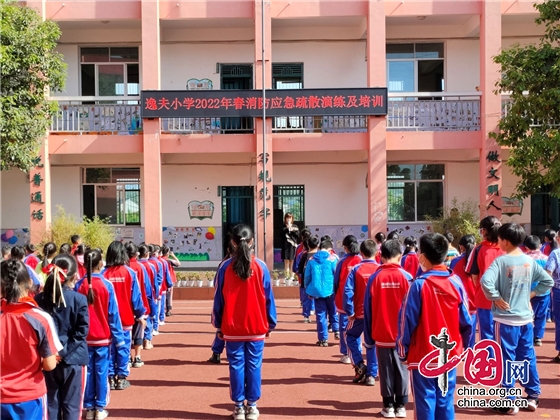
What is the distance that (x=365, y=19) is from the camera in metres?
16.5

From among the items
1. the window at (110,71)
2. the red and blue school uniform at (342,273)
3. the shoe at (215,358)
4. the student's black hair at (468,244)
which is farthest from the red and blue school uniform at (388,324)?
the window at (110,71)

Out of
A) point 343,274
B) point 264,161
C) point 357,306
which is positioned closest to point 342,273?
point 343,274

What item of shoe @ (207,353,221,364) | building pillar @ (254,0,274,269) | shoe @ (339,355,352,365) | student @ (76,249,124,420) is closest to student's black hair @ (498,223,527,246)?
shoe @ (339,355,352,365)

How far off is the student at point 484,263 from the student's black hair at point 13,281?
14.8 ft

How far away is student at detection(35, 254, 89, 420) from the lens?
4.50 m

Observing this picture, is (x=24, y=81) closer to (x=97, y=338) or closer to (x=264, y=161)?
(x=264, y=161)

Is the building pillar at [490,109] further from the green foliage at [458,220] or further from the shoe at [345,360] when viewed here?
the shoe at [345,360]

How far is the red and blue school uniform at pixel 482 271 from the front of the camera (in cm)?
625

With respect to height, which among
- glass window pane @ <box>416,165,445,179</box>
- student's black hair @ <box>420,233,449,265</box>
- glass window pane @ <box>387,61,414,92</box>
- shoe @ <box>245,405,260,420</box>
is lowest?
shoe @ <box>245,405,260,420</box>

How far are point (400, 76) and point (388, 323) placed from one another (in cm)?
1362

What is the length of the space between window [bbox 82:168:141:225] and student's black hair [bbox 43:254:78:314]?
13.5 metres

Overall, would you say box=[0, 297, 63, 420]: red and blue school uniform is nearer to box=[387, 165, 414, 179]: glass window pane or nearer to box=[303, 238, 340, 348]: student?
box=[303, 238, 340, 348]: student

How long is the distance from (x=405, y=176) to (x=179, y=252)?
728cm

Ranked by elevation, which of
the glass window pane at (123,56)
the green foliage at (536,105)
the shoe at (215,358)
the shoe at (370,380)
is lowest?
the shoe at (215,358)
